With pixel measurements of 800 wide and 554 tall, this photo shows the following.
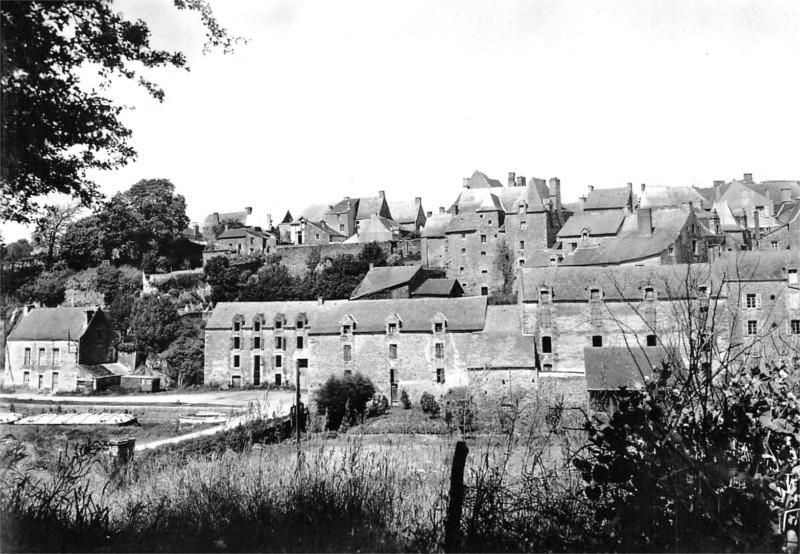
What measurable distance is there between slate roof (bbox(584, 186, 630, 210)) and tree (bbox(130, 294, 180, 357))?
37408 millimetres

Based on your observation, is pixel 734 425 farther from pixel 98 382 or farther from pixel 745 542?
pixel 98 382

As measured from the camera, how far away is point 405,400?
3362 centimetres

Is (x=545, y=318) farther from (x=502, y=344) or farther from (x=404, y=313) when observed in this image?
(x=404, y=313)

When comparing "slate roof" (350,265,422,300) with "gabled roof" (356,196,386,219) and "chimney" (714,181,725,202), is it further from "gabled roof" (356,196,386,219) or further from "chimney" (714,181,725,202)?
"chimney" (714,181,725,202)

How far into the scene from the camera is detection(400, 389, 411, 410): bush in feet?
109

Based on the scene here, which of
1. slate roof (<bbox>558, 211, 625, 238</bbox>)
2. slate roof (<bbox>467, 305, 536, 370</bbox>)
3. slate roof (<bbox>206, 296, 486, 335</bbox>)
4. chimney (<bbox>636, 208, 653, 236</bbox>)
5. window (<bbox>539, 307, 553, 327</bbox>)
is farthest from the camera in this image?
slate roof (<bbox>558, 211, 625, 238</bbox>)

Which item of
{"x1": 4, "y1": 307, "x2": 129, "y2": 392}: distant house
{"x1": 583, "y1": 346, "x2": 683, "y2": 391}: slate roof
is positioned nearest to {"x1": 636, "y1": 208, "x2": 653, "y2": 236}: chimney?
{"x1": 583, "y1": 346, "x2": 683, "y2": 391}: slate roof

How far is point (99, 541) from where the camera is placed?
4715 millimetres

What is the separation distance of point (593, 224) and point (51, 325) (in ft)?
141

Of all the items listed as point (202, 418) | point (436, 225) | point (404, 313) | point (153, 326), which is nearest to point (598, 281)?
point (404, 313)

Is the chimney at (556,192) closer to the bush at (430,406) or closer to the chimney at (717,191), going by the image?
the chimney at (717,191)

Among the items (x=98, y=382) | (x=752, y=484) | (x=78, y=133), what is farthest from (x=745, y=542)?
(x=98, y=382)

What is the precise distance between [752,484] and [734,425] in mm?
388

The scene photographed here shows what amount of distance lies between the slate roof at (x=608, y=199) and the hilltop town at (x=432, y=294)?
0.20 metres
